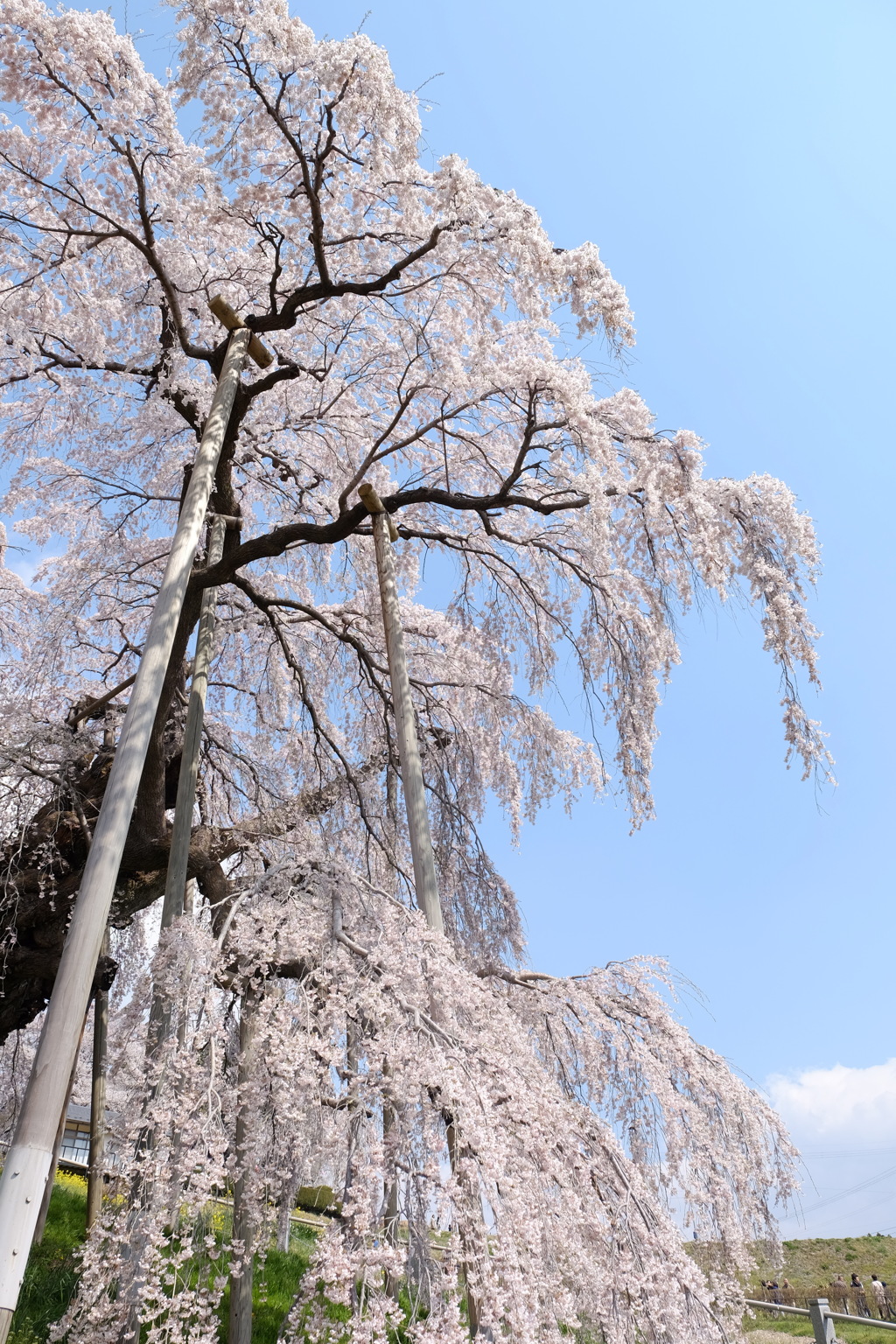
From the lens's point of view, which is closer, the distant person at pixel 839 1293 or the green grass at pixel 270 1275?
the green grass at pixel 270 1275

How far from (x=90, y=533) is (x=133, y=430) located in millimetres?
980

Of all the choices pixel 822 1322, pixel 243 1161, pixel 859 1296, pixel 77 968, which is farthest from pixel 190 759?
pixel 859 1296

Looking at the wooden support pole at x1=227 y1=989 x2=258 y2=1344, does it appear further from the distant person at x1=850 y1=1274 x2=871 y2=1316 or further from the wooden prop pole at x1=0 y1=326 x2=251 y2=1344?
the distant person at x1=850 y1=1274 x2=871 y2=1316

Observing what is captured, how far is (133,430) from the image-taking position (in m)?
7.15

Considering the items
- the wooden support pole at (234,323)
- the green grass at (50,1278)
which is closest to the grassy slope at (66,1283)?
the green grass at (50,1278)

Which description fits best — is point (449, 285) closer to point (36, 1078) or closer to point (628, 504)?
point (628, 504)

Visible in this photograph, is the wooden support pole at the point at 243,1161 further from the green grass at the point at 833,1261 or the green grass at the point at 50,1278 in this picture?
the green grass at the point at 833,1261

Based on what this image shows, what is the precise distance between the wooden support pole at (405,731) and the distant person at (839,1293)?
906 cm

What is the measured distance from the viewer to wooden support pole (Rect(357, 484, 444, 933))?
4078 millimetres

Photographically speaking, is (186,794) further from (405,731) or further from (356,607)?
(356,607)

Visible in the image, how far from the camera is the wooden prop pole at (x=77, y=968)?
270 cm

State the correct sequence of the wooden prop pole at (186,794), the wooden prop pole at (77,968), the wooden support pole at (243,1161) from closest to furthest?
the wooden prop pole at (77,968), the wooden support pole at (243,1161), the wooden prop pole at (186,794)

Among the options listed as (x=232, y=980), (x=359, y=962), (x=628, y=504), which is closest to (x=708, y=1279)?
(x=359, y=962)

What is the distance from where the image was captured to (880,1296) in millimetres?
9789
